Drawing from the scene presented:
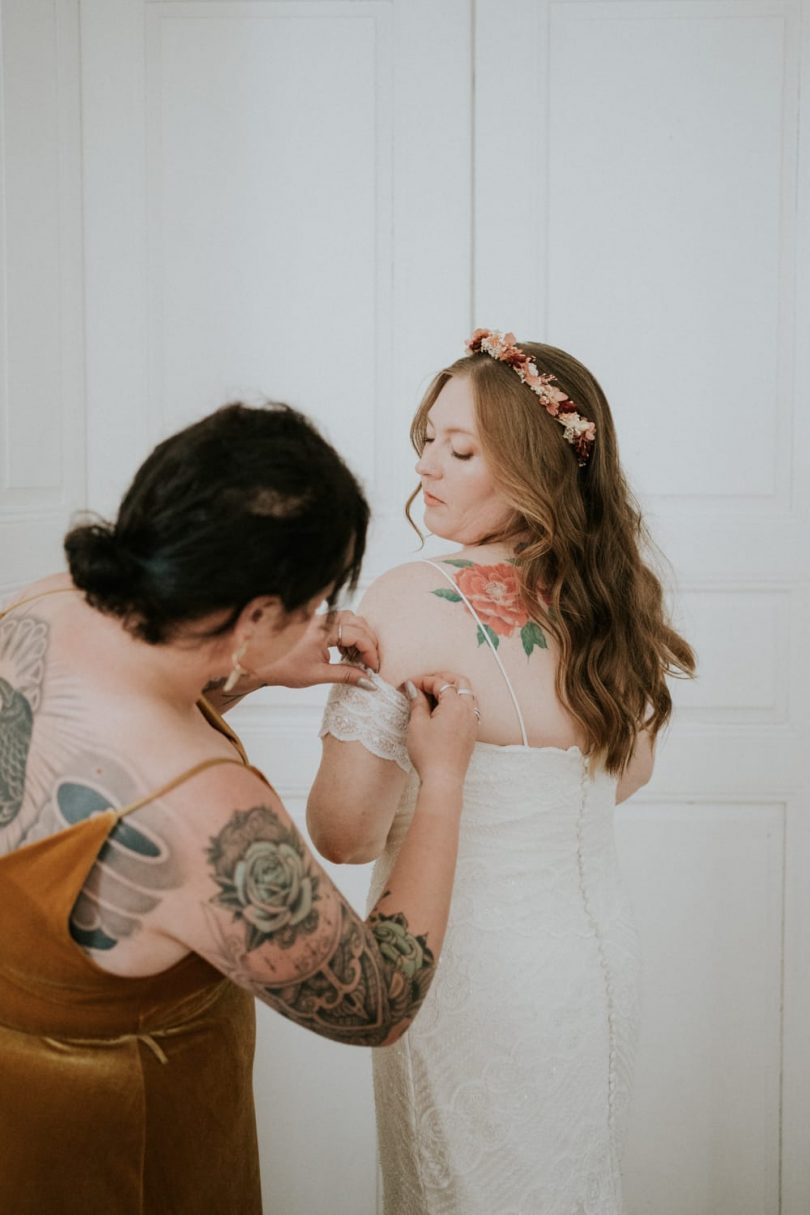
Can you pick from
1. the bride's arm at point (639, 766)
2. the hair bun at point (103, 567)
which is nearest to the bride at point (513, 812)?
the bride's arm at point (639, 766)

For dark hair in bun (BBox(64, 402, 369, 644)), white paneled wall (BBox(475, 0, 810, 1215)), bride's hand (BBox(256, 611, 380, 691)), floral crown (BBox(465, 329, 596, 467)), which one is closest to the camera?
dark hair in bun (BBox(64, 402, 369, 644))

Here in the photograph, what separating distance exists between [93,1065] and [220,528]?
53 centimetres

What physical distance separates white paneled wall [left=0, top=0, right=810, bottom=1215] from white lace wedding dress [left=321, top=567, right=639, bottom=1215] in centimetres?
105

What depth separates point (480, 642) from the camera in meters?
1.40

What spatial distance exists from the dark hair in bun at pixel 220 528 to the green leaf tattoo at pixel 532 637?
1.58 ft

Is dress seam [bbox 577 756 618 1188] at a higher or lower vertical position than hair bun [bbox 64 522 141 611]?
lower

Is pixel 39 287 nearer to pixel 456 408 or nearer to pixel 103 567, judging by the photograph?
pixel 456 408

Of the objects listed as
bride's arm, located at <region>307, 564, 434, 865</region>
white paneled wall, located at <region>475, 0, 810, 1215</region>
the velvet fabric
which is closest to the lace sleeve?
bride's arm, located at <region>307, 564, 434, 865</region>

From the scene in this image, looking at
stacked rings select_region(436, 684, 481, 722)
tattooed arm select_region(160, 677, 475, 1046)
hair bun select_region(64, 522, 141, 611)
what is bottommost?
tattooed arm select_region(160, 677, 475, 1046)

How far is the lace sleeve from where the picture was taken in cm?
141

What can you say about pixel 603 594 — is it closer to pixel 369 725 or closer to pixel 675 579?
pixel 369 725

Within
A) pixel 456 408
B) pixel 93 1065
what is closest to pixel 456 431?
pixel 456 408

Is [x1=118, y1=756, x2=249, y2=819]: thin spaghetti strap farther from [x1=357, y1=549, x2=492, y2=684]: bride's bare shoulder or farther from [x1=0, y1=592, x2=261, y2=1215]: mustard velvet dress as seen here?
[x1=357, y1=549, x2=492, y2=684]: bride's bare shoulder

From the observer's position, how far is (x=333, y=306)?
8.12 ft
